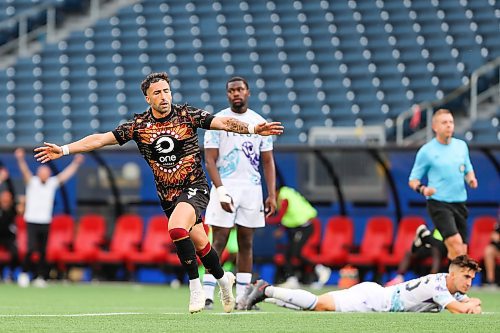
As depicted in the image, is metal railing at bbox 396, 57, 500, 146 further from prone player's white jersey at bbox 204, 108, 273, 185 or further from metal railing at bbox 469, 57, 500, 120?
prone player's white jersey at bbox 204, 108, 273, 185

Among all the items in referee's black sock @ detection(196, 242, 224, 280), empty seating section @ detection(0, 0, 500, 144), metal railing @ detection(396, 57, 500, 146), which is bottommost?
referee's black sock @ detection(196, 242, 224, 280)

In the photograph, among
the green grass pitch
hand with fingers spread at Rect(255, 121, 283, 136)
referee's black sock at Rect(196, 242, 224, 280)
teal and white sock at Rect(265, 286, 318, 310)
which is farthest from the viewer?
teal and white sock at Rect(265, 286, 318, 310)

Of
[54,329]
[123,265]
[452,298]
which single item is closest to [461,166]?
[452,298]

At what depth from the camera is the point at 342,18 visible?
2561cm

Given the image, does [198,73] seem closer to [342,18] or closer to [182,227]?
[342,18]

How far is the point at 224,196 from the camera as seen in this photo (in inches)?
400

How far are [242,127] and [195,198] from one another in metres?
0.75

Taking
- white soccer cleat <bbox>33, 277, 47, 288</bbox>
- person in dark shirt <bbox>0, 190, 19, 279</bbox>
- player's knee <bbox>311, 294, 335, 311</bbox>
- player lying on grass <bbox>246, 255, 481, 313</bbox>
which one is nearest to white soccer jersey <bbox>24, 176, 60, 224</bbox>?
person in dark shirt <bbox>0, 190, 19, 279</bbox>

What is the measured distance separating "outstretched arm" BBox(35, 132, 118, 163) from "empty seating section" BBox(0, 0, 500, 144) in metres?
14.1

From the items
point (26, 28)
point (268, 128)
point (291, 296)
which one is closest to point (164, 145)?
point (268, 128)

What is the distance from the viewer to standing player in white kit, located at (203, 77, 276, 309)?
10.9 meters

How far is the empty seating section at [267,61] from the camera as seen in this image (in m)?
24.0

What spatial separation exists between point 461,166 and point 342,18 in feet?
45.1

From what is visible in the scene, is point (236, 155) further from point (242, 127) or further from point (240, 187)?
point (242, 127)
